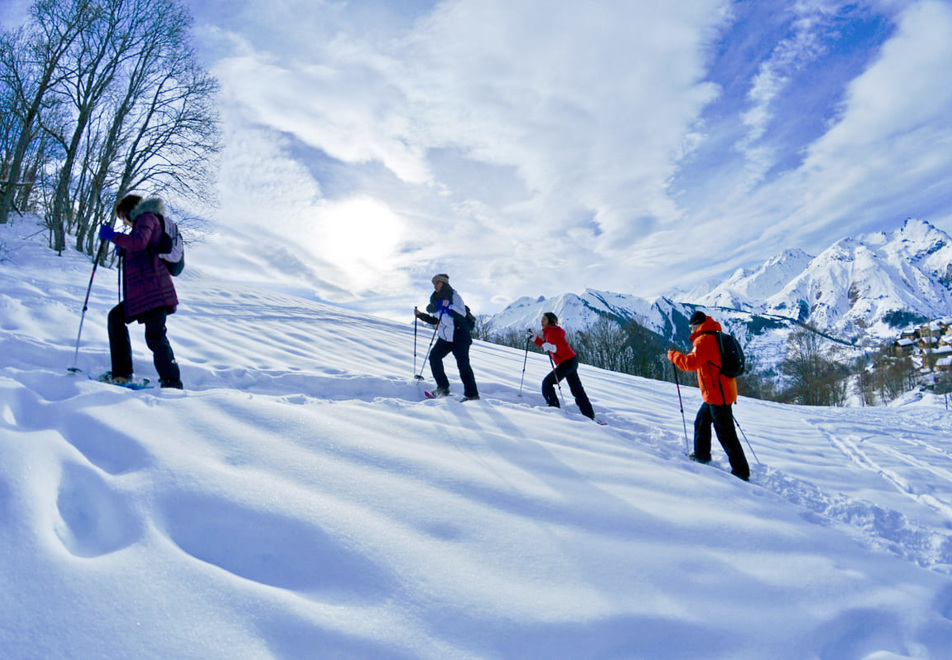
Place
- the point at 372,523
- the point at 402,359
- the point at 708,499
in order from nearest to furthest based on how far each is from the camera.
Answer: the point at 372,523 < the point at 708,499 < the point at 402,359

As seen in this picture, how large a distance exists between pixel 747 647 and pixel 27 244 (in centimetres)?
2105

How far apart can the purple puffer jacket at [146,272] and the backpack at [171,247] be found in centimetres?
4

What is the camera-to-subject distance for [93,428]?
291 cm

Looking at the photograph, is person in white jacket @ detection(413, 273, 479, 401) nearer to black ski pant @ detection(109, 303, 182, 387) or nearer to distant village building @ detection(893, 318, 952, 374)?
black ski pant @ detection(109, 303, 182, 387)

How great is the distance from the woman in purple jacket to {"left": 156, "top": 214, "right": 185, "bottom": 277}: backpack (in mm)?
36

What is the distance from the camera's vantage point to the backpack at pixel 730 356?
473 centimetres

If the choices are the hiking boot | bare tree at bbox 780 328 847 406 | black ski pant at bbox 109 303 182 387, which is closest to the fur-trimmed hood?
black ski pant at bbox 109 303 182 387

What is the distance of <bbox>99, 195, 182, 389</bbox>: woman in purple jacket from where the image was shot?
4.24 meters

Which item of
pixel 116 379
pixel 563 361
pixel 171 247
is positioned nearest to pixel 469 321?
pixel 563 361

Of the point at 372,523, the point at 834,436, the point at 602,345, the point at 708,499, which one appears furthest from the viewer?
the point at 602,345

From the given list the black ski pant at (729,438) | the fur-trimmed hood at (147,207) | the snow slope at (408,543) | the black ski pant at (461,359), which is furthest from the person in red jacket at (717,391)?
the fur-trimmed hood at (147,207)

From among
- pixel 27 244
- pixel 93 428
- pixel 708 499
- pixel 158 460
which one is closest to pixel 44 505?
pixel 158 460

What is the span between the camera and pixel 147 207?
168 inches

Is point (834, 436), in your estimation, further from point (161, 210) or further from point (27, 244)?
point (27, 244)
